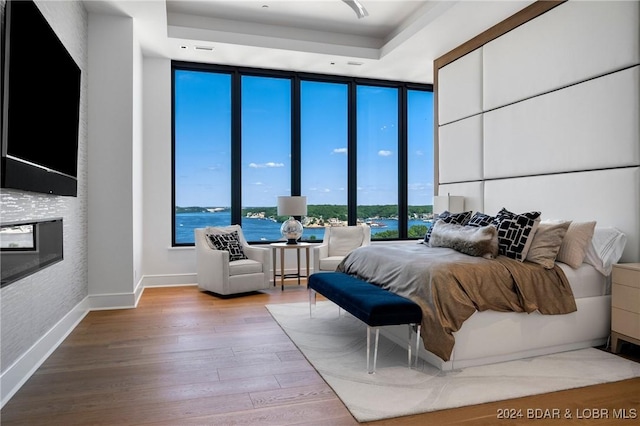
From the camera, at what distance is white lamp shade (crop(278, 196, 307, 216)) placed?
6.17m

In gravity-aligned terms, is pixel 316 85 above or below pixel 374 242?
above

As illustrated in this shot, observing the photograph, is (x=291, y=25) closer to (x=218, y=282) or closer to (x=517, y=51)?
(x=517, y=51)

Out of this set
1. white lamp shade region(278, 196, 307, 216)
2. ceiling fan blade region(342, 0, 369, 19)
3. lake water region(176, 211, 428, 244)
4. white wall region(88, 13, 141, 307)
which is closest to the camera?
ceiling fan blade region(342, 0, 369, 19)

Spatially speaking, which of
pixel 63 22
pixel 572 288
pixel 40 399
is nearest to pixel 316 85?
pixel 63 22

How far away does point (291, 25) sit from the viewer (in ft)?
19.3

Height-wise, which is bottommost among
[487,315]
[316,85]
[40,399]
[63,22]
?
[40,399]

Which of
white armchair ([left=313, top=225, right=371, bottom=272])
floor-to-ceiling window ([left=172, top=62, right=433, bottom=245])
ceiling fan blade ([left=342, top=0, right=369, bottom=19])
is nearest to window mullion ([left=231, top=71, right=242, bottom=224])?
floor-to-ceiling window ([left=172, top=62, right=433, bottom=245])

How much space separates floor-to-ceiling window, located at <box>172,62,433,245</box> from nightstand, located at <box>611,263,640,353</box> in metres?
4.24

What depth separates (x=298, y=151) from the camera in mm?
6980

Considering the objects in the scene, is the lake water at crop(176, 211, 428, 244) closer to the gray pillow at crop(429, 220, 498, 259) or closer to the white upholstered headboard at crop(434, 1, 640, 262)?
the white upholstered headboard at crop(434, 1, 640, 262)

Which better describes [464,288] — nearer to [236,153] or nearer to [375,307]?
[375,307]

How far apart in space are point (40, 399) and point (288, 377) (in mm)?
1418

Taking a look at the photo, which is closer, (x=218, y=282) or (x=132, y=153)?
(x=132, y=153)

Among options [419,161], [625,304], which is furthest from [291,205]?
[625,304]
